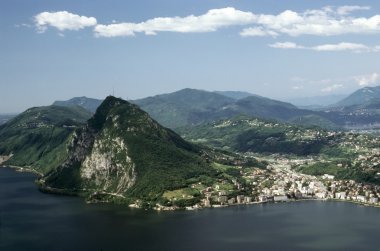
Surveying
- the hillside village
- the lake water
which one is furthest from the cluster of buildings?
the lake water

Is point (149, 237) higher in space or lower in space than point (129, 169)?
lower

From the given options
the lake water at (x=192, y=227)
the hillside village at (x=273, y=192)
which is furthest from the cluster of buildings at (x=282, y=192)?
the lake water at (x=192, y=227)

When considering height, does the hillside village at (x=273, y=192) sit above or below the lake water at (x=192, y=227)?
above

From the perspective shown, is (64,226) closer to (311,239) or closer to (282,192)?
(311,239)

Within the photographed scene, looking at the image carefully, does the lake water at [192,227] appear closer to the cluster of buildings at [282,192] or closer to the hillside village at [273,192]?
the hillside village at [273,192]

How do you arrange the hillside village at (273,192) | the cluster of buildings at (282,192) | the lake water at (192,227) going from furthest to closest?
the cluster of buildings at (282,192)
the hillside village at (273,192)
the lake water at (192,227)

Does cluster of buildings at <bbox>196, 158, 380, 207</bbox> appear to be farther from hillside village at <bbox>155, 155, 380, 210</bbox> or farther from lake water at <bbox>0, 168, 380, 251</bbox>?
lake water at <bbox>0, 168, 380, 251</bbox>

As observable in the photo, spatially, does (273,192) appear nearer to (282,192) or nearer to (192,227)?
(282,192)

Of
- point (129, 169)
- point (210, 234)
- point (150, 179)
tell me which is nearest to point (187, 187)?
point (150, 179)
